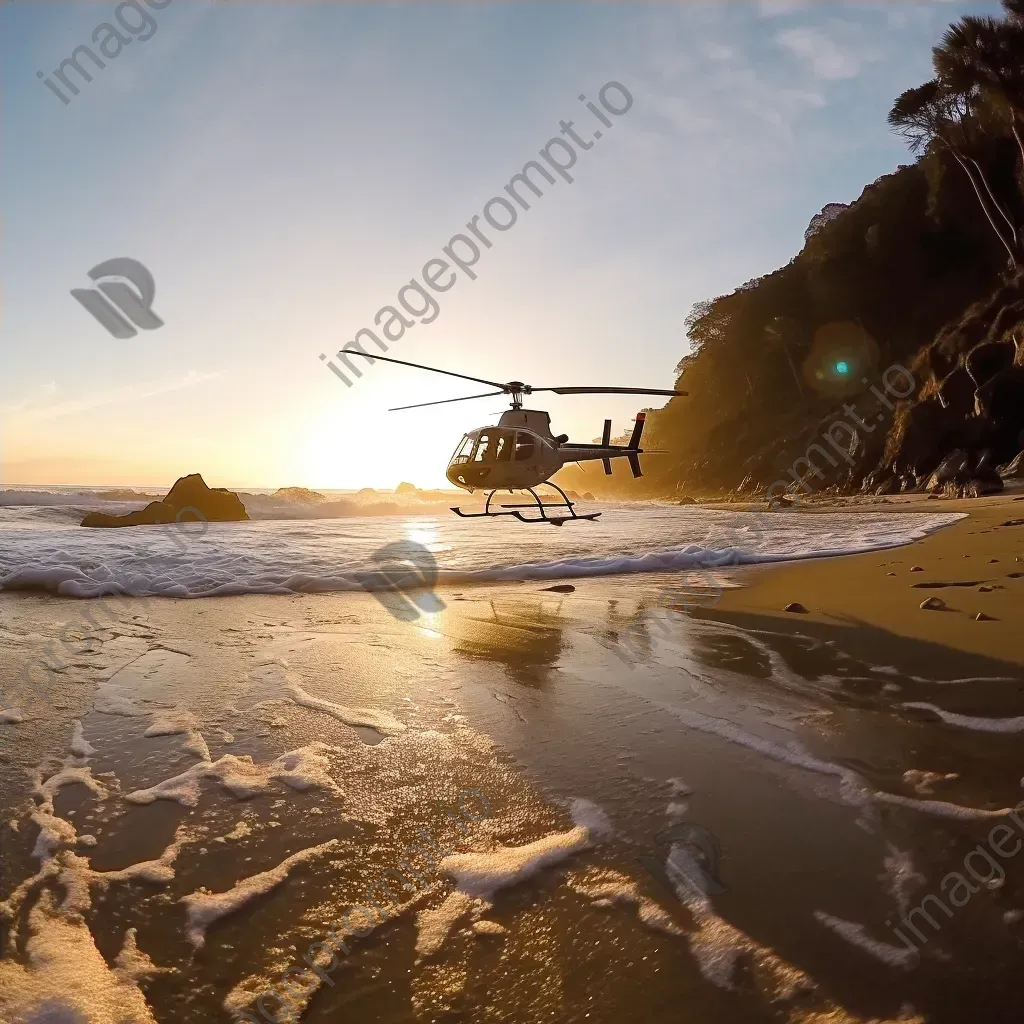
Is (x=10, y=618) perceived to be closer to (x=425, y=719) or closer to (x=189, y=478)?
(x=425, y=719)

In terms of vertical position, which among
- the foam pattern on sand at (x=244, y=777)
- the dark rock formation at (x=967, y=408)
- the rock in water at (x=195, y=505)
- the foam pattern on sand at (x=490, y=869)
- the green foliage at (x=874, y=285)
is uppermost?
the green foliage at (x=874, y=285)

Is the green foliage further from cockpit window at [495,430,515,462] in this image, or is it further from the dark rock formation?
cockpit window at [495,430,515,462]

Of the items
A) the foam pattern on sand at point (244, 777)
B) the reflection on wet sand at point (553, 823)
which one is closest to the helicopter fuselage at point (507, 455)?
the reflection on wet sand at point (553, 823)

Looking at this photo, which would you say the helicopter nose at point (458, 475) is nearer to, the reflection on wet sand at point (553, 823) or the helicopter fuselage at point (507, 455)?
the helicopter fuselage at point (507, 455)

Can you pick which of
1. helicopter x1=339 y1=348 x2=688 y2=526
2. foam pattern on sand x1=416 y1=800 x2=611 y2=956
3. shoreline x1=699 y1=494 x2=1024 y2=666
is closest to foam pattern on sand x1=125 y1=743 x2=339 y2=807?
foam pattern on sand x1=416 y1=800 x2=611 y2=956

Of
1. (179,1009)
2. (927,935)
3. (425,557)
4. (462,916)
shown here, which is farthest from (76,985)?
(425,557)

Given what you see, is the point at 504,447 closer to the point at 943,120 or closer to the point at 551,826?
the point at 551,826
